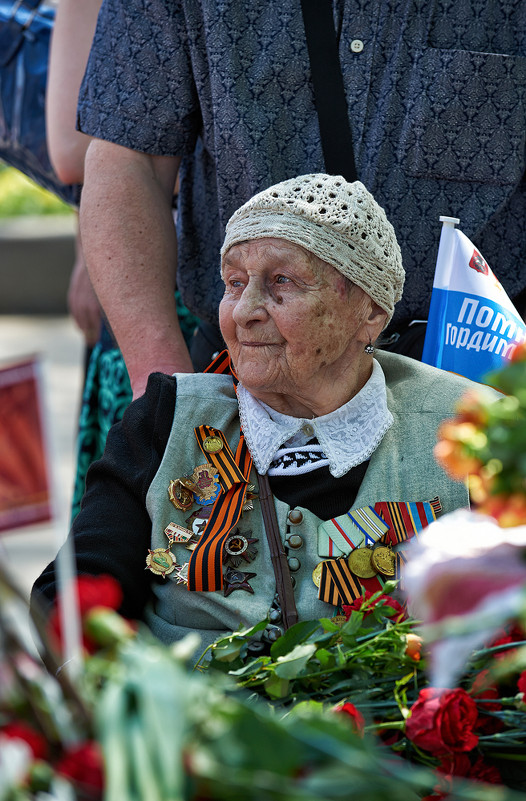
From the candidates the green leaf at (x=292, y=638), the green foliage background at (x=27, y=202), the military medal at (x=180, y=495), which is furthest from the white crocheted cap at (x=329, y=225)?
the green foliage background at (x=27, y=202)

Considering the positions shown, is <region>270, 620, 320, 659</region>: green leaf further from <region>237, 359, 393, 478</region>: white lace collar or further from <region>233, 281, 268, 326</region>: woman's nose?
<region>233, 281, 268, 326</region>: woman's nose

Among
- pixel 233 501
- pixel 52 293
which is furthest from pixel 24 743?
pixel 52 293

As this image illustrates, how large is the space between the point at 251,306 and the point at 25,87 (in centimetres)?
156

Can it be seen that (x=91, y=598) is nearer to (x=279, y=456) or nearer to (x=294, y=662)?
(x=294, y=662)

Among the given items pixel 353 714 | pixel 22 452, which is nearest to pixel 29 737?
pixel 22 452

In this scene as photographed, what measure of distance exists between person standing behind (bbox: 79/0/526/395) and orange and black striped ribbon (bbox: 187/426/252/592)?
381 millimetres

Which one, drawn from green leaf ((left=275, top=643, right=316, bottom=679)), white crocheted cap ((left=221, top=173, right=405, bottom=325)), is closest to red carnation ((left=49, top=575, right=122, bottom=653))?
green leaf ((left=275, top=643, right=316, bottom=679))

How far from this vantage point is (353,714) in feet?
3.96

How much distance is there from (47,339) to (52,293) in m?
0.95

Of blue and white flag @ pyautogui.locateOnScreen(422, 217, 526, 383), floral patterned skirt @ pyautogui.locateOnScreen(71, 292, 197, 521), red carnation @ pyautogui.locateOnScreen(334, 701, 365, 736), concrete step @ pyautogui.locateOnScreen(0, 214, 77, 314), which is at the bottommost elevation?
concrete step @ pyautogui.locateOnScreen(0, 214, 77, 314)

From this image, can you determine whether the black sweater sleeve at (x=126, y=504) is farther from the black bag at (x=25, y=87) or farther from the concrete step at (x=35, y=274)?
the concrete step at (x=35, y=274)

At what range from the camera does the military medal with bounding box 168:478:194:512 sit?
1.92 metres

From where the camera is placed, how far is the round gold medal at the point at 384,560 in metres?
1.85

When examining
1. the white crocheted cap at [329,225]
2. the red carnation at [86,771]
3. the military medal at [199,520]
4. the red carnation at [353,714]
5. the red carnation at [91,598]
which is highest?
the white crocheted cap at [329,225]
